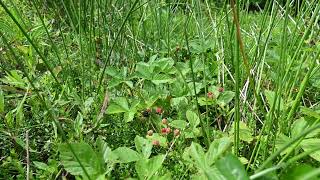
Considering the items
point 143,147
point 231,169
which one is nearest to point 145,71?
point 143,147

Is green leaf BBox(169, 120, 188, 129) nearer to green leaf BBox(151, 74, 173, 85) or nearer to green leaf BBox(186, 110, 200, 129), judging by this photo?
green leaf BBox(186, 110, 200, 129)

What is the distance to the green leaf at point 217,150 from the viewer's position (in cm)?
65

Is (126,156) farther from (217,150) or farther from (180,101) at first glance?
(180,101)

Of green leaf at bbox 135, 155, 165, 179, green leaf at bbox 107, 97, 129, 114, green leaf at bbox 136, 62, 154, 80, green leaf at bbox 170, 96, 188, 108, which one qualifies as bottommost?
green leaf at bbox 170, 96, 188, 108

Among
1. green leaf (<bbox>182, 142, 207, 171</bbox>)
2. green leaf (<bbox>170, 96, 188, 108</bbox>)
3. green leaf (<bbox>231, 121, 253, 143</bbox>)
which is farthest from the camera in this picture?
green leaf (<bbox>170, 96, 188, 108</bbox>)

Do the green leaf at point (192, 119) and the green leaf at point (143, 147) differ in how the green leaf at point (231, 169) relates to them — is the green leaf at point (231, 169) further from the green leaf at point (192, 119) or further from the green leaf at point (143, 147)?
the green leaf at point (192, 119)

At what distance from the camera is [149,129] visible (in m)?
0.96

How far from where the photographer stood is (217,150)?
659 millimetres

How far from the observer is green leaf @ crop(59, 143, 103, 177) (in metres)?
0.66

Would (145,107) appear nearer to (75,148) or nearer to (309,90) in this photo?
(75,148)

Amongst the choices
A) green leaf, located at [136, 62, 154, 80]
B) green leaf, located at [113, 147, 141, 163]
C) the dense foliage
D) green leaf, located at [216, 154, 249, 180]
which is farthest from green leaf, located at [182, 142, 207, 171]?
green leaf, located at [136, 62, 154, 80]

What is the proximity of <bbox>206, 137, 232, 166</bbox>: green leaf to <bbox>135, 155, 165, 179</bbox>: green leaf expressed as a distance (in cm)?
7

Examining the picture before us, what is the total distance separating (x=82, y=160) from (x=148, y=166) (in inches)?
4.1

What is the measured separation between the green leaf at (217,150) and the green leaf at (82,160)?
0.17 meters
